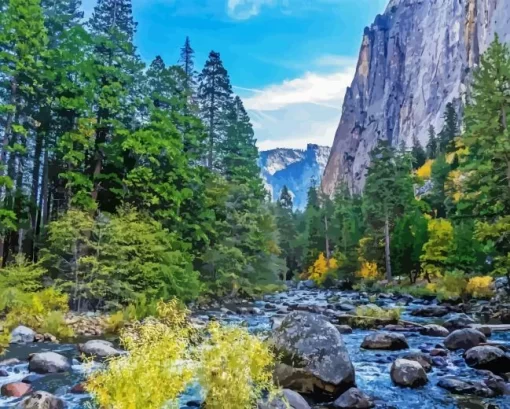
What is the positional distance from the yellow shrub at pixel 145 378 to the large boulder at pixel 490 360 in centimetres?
972

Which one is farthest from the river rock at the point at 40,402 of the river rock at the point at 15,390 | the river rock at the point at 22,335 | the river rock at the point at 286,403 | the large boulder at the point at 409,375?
the river rock at the point at 22,335

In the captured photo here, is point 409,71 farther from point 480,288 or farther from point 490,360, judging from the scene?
point 490,360

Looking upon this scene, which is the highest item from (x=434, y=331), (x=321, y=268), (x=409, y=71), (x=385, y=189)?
(x=409, y=71)

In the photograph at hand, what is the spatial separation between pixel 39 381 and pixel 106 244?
362 inches

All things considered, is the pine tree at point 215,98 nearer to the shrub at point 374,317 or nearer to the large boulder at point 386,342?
the shrub at point 374,317

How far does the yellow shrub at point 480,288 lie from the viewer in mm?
32209

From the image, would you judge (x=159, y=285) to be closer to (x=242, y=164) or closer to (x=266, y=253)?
(x=266, y=253)

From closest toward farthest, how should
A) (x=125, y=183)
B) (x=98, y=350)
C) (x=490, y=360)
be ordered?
(x=490, y=360)
(x=98, y=350)
(x=125, y=183)

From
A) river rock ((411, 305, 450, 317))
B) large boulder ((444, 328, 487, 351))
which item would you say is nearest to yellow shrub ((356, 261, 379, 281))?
river rock ((411, 305, 450, 317))

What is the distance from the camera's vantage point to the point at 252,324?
2205 centimetres

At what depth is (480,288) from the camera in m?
32.5

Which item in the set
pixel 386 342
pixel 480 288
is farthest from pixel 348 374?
pixel 480 288

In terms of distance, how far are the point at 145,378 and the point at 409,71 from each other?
135 meters

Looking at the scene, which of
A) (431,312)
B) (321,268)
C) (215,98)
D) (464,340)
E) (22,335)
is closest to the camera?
(464,340)
